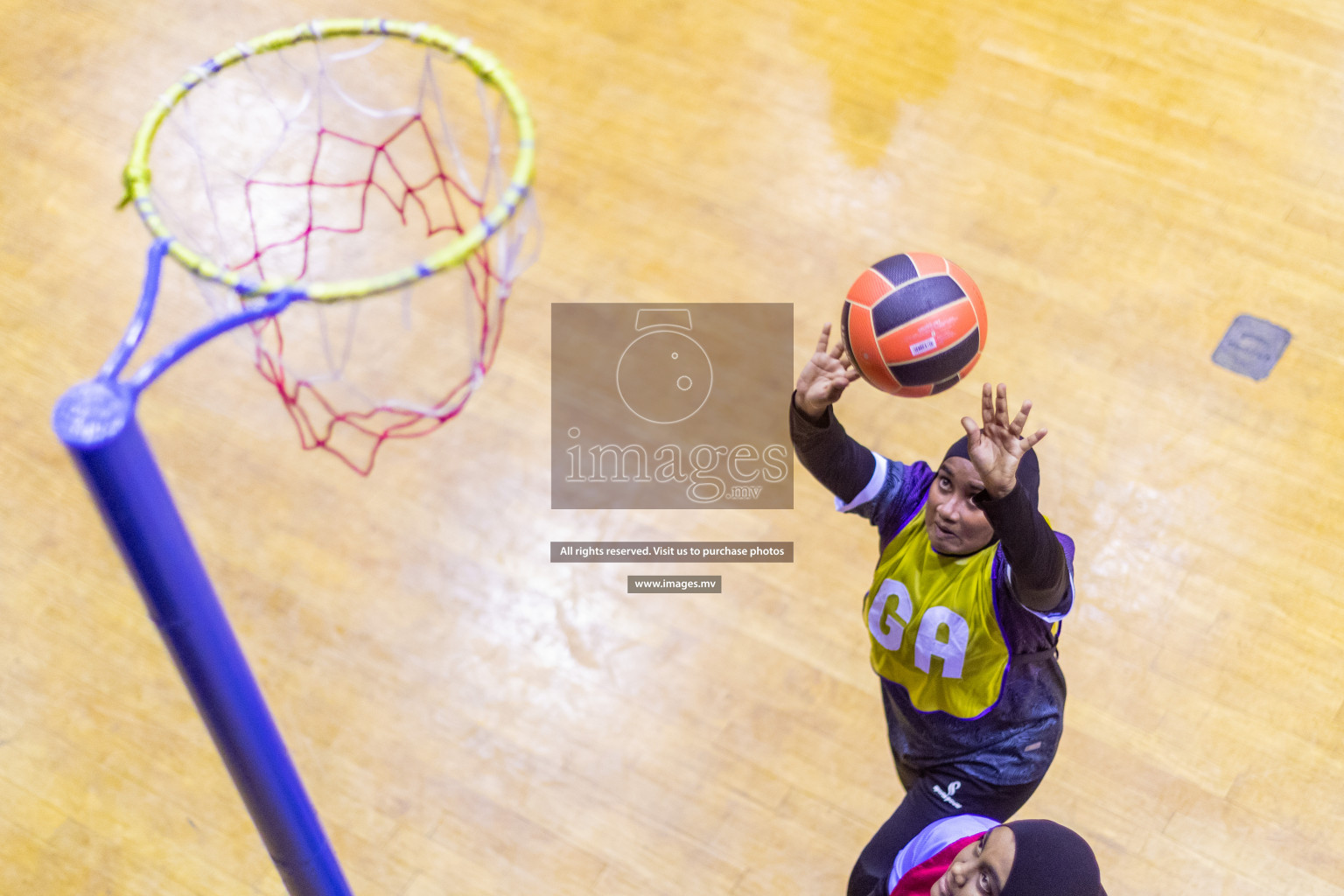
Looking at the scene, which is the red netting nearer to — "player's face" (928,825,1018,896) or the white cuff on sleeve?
the white cuff on sleeve

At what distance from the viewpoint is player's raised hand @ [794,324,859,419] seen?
107 inches

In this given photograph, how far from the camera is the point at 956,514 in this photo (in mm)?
2615

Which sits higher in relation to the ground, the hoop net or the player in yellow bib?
the player in yellow bib

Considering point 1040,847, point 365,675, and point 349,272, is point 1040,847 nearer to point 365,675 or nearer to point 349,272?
point 365,675

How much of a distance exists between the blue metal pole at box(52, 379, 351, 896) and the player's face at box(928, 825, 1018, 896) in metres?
1.27

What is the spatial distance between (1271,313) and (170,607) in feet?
12.4

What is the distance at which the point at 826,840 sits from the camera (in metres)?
3.35

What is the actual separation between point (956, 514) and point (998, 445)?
0.98 ft

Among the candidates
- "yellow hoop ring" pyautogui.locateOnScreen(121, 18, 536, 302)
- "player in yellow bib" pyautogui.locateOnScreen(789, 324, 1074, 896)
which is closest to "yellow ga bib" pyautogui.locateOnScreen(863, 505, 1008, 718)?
"player in yellow bib" pyautogui.locateOnScreen(789, 324, 1074, 896)

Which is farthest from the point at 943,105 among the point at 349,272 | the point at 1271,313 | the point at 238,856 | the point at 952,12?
the point at 238,856

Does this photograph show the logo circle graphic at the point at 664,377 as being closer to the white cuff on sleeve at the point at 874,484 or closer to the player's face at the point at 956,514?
the white cuff on sleeve at the point at 874,484

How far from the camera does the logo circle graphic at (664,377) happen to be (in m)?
4.13

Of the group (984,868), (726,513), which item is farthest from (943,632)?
(726,513)

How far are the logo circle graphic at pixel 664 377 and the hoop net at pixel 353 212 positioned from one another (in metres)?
0.48
